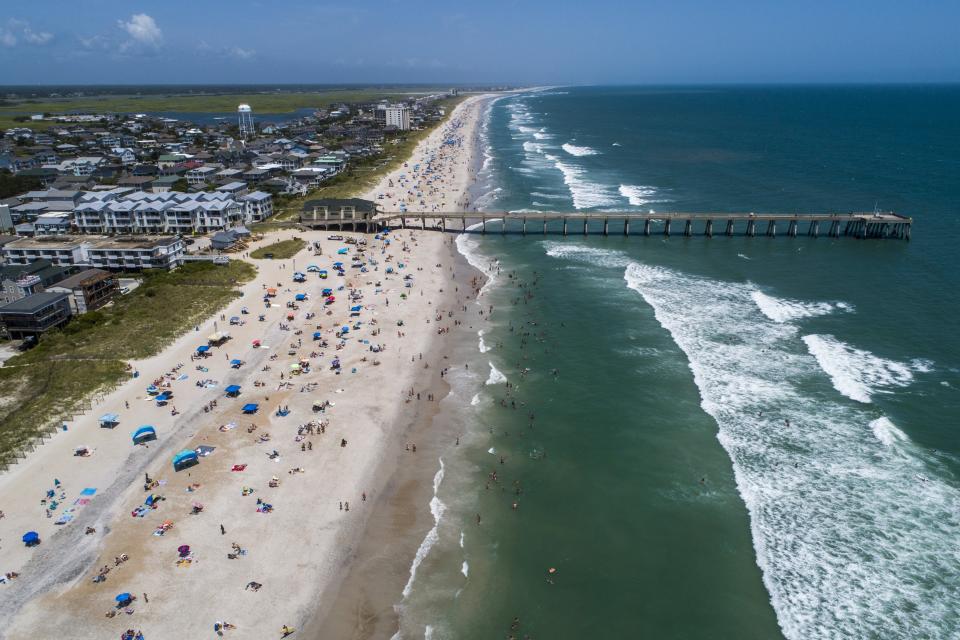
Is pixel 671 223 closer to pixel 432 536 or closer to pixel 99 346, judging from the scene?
pixel 432 536

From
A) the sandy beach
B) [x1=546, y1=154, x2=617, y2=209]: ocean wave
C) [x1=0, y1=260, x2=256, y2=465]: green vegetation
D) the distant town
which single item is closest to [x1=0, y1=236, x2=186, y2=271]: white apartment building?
the distant town

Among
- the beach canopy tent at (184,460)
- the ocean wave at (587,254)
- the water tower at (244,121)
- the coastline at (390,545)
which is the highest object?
the water tower at (244,121)

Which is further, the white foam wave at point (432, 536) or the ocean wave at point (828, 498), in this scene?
the white foam wave at point (432, 536)

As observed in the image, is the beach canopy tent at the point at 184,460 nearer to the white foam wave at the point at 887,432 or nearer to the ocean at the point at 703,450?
the ocean at the point at 703,450

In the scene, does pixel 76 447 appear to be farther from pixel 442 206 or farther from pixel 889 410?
pixel 442 206

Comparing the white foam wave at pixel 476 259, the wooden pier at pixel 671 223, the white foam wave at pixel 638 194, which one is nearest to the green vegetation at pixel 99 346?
the white foam wave at pixel 476 259
